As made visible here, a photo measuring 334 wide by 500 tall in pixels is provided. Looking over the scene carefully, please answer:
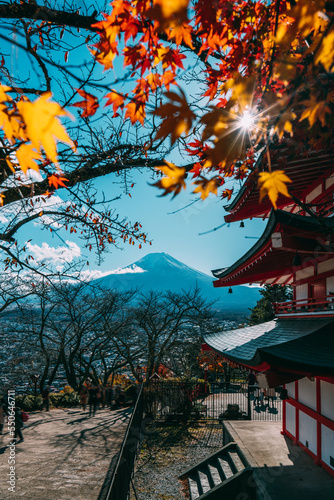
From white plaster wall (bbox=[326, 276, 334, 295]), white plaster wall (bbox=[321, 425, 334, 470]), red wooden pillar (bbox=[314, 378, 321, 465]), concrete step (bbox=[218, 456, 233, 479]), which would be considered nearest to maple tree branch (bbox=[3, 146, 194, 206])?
white plaster wall (bbox=[326, 276, 334, 295])

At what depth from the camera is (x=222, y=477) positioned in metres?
7.68

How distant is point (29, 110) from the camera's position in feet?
4.73

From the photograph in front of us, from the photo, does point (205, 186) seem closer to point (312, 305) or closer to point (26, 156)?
point (26, 156)

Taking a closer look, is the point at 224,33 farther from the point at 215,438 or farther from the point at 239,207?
the point at 215,438

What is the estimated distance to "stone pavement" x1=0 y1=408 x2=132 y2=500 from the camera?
5989 mm

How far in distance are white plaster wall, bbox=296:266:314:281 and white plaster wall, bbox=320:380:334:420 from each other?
2610 mm

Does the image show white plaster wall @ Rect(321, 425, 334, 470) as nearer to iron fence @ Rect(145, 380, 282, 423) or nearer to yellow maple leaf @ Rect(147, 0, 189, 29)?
iron fence @ Rect(145, 380, 282, 423)

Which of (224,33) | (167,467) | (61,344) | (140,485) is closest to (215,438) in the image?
(167,467)

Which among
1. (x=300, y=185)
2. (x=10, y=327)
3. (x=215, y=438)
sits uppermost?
(x=300, y=185)

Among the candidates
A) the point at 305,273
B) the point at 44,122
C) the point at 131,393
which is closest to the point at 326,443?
the point at 305,273

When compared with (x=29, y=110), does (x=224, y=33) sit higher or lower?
higher

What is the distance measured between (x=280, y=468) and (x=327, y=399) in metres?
1.93

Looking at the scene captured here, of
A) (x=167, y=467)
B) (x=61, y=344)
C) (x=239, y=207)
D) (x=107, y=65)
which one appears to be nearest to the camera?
(x=107, y=65)

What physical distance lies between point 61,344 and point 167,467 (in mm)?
9258
